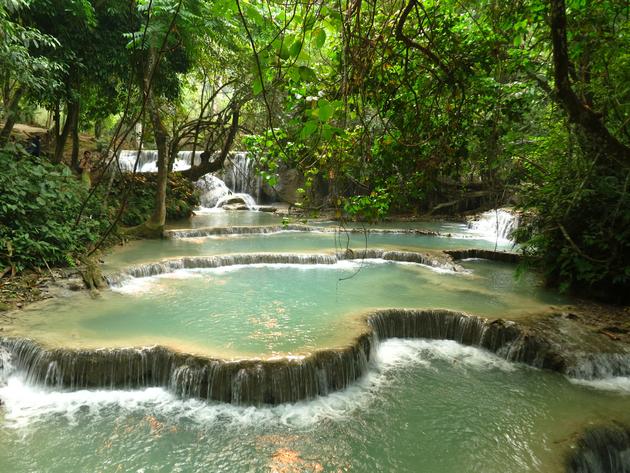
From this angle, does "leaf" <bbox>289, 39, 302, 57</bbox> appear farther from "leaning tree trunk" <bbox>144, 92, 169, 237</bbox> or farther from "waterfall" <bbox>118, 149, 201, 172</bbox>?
"waterfall" <bbox>118, 149, 201, 172</bbox>

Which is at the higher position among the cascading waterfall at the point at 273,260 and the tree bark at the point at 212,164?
the tree bark at the point at 212,164

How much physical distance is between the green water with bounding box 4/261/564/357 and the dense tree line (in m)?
1.47

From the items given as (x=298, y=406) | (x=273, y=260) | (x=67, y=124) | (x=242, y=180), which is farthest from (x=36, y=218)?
(x=242, y=180)

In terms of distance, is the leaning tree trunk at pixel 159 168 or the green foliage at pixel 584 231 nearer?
the green foliage at pixel 584 231

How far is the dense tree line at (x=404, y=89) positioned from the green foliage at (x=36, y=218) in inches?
66.4

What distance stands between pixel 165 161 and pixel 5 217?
4029mm

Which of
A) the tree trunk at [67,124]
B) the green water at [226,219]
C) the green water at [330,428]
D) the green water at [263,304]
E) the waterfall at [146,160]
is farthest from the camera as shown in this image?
the waterfall at [146,160]

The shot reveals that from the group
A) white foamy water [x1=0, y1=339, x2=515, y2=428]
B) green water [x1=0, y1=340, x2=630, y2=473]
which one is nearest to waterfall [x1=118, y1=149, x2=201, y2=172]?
white foamy water [x1=0, y1=339, x2=515, y2=428]

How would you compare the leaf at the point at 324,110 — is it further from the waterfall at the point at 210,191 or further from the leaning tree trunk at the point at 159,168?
the waterfall at the point at 210,191

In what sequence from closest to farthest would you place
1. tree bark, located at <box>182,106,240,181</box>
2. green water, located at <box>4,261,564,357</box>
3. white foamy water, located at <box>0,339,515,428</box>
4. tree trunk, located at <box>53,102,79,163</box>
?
1. white foamy water, located at <box>0,339,515,428</box>
2. green water, located at <box>4,261,564,357</box>
3. tree trunk, located at <box>53,102,79,163</box>
4. tree bark, located at <box>182,106,240,181</box>

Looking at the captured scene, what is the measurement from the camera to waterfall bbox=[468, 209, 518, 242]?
49.4 feet

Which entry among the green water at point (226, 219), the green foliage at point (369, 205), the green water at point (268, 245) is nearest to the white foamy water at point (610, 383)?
the green foliage at point (369, 205)

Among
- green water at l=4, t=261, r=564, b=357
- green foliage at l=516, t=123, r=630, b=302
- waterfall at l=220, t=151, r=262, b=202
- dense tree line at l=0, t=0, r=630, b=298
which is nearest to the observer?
dense tree line at l=0, t=0, r=630, b=298

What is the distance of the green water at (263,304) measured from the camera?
18.2 feet
